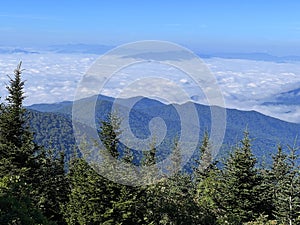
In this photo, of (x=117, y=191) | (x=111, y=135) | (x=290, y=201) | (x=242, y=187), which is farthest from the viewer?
(x=290, y=201)

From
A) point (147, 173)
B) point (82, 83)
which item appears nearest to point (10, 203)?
point (82, 83)

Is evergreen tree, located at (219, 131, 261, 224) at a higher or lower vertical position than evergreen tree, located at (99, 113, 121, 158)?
lower

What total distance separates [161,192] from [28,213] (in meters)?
15.7

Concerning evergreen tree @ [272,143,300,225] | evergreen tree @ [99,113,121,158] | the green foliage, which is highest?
evergreen tree @ [99,113,121,158]

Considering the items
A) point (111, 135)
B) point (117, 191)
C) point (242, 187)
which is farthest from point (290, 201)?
point (111, 135)

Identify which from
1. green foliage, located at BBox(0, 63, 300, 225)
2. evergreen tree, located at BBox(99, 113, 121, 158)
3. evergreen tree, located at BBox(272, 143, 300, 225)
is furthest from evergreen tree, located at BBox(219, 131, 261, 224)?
evergreen tree, located at BBox(99, 113, 121, 158)

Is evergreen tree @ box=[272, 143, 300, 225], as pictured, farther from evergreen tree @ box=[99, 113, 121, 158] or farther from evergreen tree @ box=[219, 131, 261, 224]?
evergreen tree @ box=[99, 113, 121, 158]

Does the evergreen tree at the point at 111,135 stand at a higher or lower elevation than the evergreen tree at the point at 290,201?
higher

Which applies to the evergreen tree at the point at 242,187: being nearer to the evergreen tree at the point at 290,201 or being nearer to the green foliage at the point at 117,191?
the green foliage at the point at 117,191

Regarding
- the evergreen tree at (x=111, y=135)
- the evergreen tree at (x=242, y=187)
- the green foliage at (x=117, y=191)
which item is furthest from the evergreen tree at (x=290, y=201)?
the evergreen tree at (x=111, y=135)

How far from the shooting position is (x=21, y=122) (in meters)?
32.0

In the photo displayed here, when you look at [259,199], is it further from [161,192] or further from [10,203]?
[10,203]

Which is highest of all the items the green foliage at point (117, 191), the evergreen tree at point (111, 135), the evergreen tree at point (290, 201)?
the evergreen tree at point (111, 135)

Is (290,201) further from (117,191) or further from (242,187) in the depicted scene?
(117,191)
